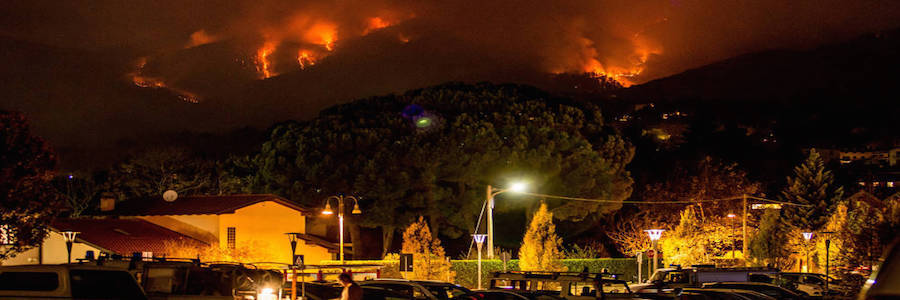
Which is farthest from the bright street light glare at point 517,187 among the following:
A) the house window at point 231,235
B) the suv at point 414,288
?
the suv at point 414,288

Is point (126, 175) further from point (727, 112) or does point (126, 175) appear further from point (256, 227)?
point (727, 112)

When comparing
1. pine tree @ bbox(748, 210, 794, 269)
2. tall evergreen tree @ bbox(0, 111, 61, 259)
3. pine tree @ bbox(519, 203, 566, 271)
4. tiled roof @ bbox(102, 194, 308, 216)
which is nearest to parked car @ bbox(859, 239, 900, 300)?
tall evergreen tree @ bbox(0, 111, 61, 259)

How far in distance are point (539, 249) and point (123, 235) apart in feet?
72.7

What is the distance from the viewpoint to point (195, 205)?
187ft

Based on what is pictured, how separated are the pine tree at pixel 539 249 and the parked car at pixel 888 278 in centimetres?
3874

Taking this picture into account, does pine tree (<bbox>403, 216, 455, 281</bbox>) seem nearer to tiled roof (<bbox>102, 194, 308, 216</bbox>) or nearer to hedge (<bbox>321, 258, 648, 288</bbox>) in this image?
hedge (<bbox>321, 258, 648, 288</bbox>)

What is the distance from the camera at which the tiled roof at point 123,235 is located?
158 ft

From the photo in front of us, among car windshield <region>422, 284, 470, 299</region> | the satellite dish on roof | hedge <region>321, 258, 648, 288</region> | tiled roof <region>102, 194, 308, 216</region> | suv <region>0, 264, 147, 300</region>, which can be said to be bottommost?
hedge <region>321, 258, 648, 288</region>

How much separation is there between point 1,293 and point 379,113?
169 ft

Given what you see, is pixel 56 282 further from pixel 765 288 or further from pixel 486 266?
pixel 486 266

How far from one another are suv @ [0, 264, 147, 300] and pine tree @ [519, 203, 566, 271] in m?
30.6

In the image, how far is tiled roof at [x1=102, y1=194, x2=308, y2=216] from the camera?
55219 millimetres

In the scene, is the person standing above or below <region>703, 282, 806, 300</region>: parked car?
above

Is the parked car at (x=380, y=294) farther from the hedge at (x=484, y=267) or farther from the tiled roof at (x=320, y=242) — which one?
the tiled roof at (x=320, y=242)
